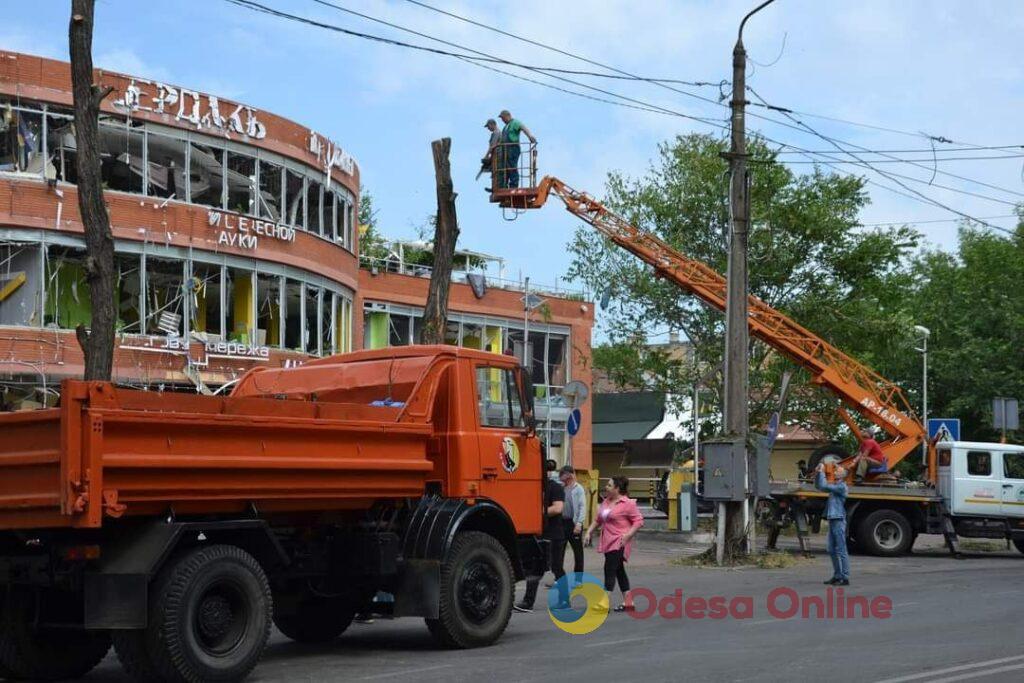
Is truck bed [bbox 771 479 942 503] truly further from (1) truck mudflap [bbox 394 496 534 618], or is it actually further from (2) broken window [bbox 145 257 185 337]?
(1) truck mudflap [bbox 394 496 534 618]

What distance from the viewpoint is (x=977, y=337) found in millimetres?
47656

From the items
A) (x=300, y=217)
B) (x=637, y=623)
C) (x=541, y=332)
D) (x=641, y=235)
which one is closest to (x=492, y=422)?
(x=637, y=623)

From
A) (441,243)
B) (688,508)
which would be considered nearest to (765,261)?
(688,508)

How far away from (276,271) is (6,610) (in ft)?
65.5

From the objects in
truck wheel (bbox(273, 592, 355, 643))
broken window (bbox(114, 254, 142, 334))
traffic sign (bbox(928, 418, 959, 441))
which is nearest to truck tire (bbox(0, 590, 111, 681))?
truck wheel (bbox(273, 592, 355, 643))

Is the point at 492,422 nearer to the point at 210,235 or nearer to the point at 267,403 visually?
the point at 267,403

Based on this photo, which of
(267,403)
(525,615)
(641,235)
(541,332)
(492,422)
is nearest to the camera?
(267,403)

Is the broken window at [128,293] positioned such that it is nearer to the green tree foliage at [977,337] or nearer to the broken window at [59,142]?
the broken window at [59,142]

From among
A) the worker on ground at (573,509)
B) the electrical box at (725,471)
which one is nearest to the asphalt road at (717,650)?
the worker on ground at (573,509)

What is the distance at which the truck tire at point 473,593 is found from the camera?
12078mm

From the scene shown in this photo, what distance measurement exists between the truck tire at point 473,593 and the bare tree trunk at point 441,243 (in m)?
7.71

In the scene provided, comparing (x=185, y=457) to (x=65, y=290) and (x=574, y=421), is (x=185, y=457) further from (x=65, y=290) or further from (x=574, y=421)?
(x=65, y=290)

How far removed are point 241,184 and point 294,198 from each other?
5.34 ft

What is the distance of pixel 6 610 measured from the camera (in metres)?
10.5
